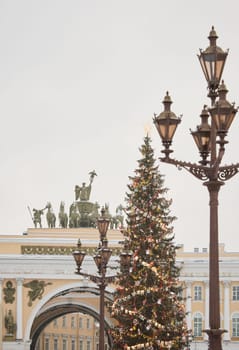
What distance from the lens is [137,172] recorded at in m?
39.4

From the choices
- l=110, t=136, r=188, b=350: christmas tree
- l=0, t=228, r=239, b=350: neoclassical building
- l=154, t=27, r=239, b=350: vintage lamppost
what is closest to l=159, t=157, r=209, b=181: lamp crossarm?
l=154, t=27, r=239, b=350: vintage lamppost

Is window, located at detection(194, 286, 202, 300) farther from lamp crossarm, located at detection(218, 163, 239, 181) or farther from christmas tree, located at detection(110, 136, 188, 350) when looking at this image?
lamp crossarm, located at detection(218, 163, 239, 181)

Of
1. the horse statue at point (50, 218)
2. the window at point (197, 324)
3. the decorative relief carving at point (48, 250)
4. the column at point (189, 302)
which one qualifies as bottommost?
the window at point (197, 324)

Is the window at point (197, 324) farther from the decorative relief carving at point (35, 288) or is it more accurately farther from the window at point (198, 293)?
the decorative relief carving at point (35, 288)

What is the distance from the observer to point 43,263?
5647 cm

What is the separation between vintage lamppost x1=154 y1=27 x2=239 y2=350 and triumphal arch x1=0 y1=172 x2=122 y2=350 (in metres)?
42.7

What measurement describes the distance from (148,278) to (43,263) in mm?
19705

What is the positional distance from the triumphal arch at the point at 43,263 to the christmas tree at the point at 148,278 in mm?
16656

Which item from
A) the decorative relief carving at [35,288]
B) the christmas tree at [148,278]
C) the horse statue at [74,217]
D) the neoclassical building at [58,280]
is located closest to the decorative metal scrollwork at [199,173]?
the christmas tree at [148,278]

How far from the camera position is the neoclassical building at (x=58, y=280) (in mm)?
55562

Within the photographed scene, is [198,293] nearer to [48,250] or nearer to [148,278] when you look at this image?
[48,250]

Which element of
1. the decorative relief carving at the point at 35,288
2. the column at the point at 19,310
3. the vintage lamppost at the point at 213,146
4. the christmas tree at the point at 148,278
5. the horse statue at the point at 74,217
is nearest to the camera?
the vintage lamppost at the point at 213,146

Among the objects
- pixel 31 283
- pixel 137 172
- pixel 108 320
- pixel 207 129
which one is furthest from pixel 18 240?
pixel 207 129

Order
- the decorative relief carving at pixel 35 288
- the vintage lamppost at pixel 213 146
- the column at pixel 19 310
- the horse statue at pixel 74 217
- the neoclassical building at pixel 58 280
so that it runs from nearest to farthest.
A: the vintage lamppost at pixel 213 146 < the column at pixel 19 310 < the neoclassical building at pixel 58 280 < the decorative relief carving at pixel 35 288 < the horse statue at pixel 74 217
